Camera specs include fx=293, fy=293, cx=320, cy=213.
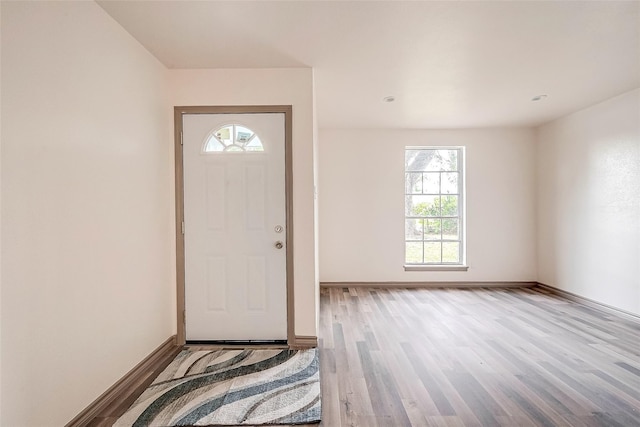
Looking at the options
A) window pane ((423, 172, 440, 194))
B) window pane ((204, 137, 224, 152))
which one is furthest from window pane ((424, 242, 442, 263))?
window pane ((204, 137, 224, 152))

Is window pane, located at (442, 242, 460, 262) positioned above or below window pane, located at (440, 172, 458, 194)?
below

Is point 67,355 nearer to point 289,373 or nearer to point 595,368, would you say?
point 289,373

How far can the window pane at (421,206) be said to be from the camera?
4992 mm

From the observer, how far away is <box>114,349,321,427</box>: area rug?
1.77 m

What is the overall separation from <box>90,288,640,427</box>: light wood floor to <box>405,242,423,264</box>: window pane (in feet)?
3.66

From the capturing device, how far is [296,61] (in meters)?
2.59

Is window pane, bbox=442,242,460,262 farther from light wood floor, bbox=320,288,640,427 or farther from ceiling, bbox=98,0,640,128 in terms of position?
ceiling, bbox=98,0,640,128

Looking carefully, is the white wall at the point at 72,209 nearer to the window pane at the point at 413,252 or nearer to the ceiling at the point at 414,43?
the ceiling at the point at 414,43

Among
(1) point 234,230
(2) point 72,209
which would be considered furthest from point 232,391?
(2) point 72,209

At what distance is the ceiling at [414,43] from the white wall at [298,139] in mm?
106

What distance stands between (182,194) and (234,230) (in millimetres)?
596

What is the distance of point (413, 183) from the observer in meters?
5.00

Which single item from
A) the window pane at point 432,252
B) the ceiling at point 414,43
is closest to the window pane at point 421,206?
the window pane at point 432,252

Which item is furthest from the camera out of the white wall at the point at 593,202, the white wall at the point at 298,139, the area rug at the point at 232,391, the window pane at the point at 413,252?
the window pane at the point at 413,252
